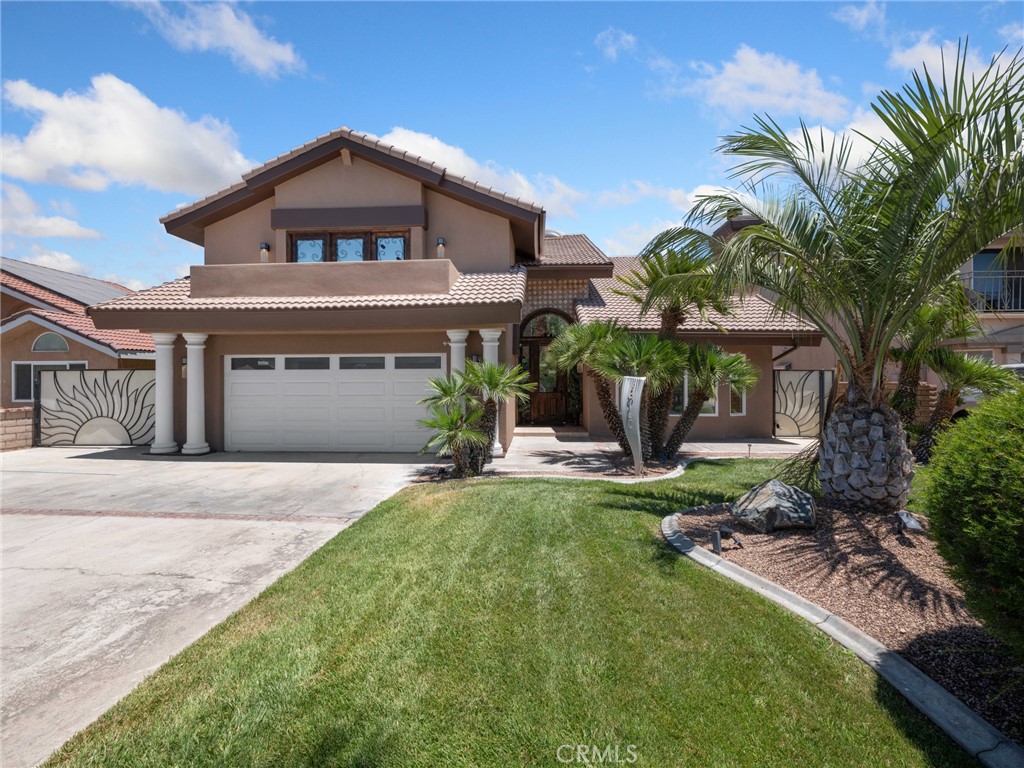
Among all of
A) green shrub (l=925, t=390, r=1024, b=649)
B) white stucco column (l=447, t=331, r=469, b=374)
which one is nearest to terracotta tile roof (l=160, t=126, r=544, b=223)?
white stucco column (l=447, t=331, r=469, b=374)

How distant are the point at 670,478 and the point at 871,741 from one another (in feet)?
→ 21.7

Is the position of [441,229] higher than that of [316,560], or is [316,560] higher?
[441,229]

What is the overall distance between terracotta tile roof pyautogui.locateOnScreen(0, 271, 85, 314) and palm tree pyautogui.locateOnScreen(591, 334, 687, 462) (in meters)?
18.5

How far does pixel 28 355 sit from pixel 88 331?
2.95m

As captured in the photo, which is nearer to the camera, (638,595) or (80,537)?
(638,595)

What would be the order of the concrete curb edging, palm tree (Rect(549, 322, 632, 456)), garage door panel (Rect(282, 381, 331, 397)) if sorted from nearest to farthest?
1. the concrete curb edging
2. palm tree (Rect(549, 322, 632, 456))
3. garage door panel (Rect(282, 381, 331, 397))

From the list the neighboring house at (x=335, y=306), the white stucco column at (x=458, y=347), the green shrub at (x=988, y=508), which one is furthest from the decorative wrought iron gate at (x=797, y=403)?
the green shrub at (x=988, y=508)

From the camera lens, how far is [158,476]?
1059cm

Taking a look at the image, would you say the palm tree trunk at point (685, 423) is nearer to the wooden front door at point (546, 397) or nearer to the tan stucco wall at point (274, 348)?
the tan stucco wall at point (274, 348)

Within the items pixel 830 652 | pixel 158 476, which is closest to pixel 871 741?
pixel 830 652

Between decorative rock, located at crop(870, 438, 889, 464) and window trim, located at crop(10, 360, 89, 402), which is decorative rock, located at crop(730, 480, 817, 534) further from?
window trim, located at crop(10, 360, 89, 402)

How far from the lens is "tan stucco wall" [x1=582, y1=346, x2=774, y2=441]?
15.8 meters

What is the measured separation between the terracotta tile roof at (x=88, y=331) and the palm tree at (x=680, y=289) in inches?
623

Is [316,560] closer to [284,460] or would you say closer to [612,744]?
[612,744]
